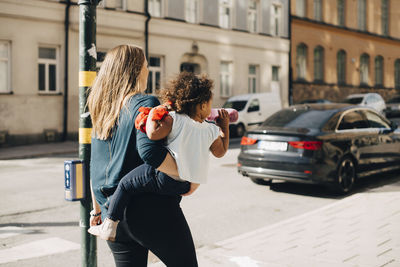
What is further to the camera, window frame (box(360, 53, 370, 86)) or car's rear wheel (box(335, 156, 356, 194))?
window frame (box(360, 53, 370, 86))

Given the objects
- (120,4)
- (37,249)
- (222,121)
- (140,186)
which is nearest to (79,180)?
(140,186)

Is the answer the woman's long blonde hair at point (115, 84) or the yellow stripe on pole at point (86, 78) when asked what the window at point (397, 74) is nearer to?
the yellow stripe on pole at point (86, 78)

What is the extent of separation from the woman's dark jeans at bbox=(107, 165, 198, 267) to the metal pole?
0.99 m

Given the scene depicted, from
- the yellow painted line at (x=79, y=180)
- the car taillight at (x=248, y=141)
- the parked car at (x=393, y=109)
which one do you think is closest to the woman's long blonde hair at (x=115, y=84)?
the yellow painted line at (x=79, y=180)

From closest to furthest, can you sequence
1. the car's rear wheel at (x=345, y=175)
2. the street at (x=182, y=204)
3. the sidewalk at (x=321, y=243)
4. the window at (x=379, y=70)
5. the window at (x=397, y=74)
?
the sidewalk at (x=321, y=243), the street at (x=182, y=204), the car's rear wheel at (x=345, y=175), the window at (x=379, y=70), the window at (x=397, y=74)

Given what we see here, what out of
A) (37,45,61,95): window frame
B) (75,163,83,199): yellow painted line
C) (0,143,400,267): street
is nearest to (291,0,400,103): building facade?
(37,45,61,95): window frame

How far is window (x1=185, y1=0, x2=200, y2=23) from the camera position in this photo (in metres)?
25.1

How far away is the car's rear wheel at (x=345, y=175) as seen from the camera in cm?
820

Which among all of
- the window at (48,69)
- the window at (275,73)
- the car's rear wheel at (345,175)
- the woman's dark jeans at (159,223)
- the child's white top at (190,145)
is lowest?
the car's rear wheel at (345,175)

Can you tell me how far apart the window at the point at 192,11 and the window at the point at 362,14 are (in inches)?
733

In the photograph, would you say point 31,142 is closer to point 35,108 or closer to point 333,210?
point 35,108

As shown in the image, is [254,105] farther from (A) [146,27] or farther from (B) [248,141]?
(B) [248,141]

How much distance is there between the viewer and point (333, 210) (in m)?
6.69

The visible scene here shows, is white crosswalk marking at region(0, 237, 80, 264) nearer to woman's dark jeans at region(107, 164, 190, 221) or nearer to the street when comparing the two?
the street
